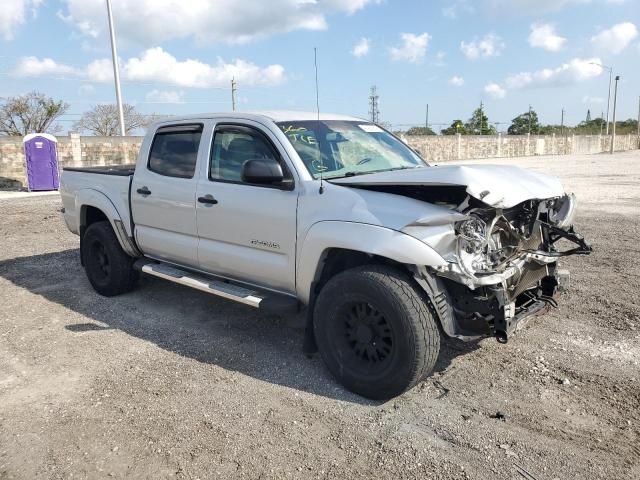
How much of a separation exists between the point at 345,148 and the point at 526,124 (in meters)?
90.6

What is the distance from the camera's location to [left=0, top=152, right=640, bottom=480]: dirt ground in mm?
3012

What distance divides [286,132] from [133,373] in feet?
7.22

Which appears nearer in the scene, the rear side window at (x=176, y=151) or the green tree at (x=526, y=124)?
the rear side window at (x=176, y=151)

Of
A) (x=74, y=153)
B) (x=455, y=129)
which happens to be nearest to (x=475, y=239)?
(x=74, y=153)

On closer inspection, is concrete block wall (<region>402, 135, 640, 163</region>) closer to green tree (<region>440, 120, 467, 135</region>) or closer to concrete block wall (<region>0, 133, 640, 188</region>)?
concrete block wall (<region>0, 133, 640, 188</region>)

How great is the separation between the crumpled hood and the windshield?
324mm

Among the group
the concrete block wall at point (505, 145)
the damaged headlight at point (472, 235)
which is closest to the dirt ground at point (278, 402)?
the damaged headlight at point (472, 235)

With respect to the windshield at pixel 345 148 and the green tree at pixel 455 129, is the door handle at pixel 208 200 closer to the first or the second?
the windshield at pixel 345 148

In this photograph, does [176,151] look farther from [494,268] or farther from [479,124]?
[479,124]

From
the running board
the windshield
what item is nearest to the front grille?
the windshield

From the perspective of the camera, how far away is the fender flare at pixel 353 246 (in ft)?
11.0

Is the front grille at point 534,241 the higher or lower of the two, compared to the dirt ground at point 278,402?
higher

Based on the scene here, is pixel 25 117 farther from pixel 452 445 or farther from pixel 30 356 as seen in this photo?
pixel 452 445

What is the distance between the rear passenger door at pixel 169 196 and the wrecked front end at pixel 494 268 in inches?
94.1
